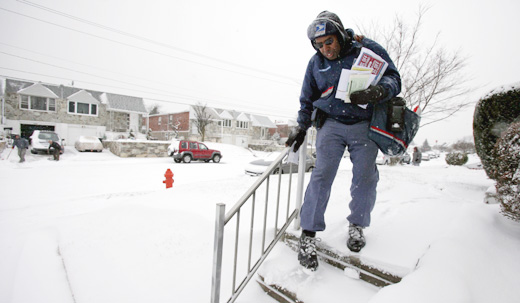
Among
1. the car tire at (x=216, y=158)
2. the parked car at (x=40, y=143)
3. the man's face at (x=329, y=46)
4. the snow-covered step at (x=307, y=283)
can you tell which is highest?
the man's face at (x=329, y=46)

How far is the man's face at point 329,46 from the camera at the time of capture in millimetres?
1650

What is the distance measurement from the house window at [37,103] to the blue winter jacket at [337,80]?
27.5 meters

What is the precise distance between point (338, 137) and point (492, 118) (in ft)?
5.25

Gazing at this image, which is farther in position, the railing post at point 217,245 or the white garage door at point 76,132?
the white garage door at point 76,132

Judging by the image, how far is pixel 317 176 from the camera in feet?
5.68

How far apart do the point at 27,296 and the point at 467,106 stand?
13385 mm

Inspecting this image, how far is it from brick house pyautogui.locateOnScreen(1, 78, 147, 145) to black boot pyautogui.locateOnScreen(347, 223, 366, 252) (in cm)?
2584

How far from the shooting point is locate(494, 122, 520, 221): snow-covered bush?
1527 millimetres

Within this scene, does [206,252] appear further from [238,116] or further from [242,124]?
[242,124]

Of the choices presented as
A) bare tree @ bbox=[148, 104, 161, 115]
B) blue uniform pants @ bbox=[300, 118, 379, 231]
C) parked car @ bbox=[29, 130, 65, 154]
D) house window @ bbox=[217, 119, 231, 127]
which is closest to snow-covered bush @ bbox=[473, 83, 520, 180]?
blue uniform pants @ bbox=[300, 118, 379, 231]

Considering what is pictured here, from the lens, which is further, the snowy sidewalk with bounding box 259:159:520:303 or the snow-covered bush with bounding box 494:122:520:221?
the snow-covered bush with bounding box 494:122:520:221

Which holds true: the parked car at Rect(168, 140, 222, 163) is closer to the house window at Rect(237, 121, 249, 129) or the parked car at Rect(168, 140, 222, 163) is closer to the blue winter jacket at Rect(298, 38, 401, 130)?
the blue winter jacket at Rect(298, 38, 401, 130)

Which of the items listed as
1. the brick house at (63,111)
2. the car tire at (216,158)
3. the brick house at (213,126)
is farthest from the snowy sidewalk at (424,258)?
the brick house at (213,126)

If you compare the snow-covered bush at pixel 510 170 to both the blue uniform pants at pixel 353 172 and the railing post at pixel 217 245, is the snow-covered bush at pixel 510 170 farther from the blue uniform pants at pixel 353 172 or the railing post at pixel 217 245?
the railing post at pixel 217 245
